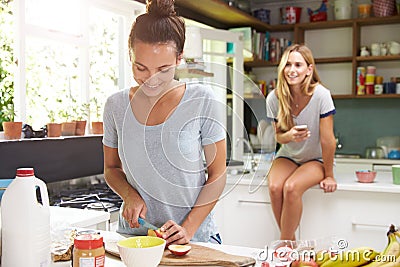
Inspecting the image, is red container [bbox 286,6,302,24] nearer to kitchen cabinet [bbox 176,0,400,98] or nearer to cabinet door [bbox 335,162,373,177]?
kitchen cabinet [bbox 176,0,400,98]

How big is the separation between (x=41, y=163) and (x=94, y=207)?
1.44 feet

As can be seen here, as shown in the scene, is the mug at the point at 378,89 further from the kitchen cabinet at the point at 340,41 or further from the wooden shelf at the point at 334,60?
the wooden shelf at the point at 334,60

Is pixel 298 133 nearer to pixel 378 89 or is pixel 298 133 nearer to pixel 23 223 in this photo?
pixel 23 223

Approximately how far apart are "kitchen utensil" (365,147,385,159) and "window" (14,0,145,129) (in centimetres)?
277

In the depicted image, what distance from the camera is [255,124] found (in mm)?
1188

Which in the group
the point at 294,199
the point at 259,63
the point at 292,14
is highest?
the point at 292,14

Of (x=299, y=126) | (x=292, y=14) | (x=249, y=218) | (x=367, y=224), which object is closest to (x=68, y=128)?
(x=249, y=218)

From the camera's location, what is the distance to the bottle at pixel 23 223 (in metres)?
1.07

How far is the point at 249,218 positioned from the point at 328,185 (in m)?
0.47

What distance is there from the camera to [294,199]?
2.56 meters

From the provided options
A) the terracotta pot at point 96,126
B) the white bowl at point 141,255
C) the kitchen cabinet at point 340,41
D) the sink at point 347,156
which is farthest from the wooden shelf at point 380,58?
the white bowl at point 141,255

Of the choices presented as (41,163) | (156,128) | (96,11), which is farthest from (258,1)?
(156,128)

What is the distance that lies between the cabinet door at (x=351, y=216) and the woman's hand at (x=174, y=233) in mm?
1336

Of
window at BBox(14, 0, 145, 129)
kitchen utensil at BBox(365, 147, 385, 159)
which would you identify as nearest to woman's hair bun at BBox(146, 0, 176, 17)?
window at BBox(14, 0, 145, 129)
